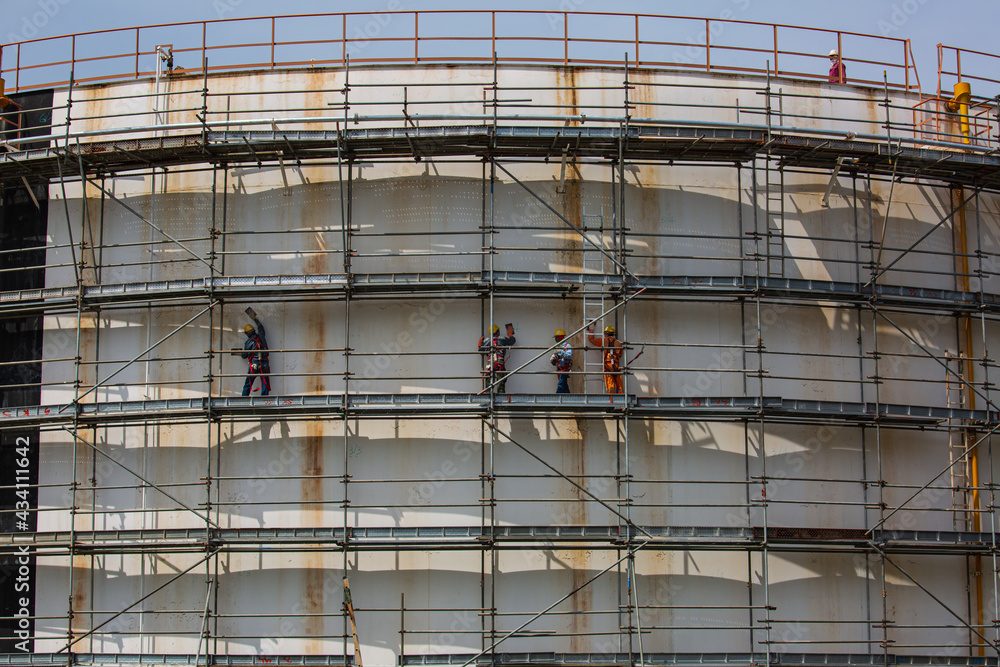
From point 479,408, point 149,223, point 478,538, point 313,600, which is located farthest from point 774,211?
point 149,223

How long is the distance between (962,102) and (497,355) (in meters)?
9.86

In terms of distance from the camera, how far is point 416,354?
13.5m

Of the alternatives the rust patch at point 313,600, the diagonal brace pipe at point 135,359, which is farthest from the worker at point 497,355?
the diagonal brace pipe at point 135,359

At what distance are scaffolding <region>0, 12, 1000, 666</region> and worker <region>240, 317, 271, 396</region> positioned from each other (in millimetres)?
337

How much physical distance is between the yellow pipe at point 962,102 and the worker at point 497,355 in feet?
30.4

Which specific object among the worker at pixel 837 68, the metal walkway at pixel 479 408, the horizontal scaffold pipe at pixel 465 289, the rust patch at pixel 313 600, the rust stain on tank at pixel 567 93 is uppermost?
the worker at pixel 837 68

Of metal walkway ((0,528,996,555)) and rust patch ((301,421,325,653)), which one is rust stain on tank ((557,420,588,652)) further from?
rust patch ((301,421,325,653))

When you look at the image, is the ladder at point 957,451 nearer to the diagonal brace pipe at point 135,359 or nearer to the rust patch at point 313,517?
the rust patch at point 313,517

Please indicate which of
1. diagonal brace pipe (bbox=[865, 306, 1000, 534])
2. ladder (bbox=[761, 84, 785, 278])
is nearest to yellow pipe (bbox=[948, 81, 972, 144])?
ladder (bbox=[761, 84, 785, 278])

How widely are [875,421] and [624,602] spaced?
5.03m

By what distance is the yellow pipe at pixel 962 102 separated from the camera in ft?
51.3

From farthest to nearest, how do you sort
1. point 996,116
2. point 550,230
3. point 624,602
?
point 996,116, point 550,230, point 624,602

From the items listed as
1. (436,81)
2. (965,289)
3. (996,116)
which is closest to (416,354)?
(436,81)

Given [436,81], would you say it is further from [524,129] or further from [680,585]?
[680,585]
